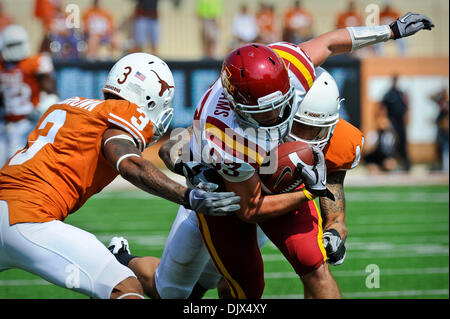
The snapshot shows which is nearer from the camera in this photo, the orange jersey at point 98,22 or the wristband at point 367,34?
the wristband at point 367,34

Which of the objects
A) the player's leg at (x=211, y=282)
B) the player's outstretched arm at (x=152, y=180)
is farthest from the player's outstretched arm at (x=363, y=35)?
the player's outstretched arm at (x=152, y=180)

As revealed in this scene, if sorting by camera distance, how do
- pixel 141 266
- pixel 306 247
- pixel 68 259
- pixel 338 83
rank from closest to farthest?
pixel 68 259 < pixel 306 247 < pixel 141 266 < pixel 338 83

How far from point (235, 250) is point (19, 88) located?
19.1 ft

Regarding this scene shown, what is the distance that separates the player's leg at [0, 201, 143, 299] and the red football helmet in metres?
1.08

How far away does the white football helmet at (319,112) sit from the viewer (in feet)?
15.2

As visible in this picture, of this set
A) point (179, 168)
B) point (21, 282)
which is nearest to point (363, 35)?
point (179, 168)

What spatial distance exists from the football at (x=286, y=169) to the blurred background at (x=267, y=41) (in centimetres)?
1012

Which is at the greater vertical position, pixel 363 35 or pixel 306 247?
pixel 363 35

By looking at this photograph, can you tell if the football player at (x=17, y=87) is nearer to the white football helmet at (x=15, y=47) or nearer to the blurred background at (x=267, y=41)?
the white football helmet at (x=15, y=47)

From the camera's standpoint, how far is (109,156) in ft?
13.2

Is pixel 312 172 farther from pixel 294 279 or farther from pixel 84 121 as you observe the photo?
pixel 294 279

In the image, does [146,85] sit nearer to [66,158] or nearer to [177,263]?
[66,158]

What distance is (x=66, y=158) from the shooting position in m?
4.14

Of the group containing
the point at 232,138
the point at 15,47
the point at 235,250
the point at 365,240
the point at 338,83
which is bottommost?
the point at 365,240
